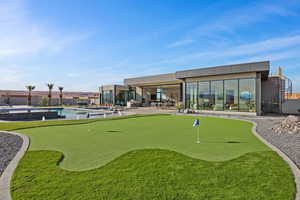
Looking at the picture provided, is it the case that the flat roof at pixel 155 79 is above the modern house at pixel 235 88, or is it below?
above

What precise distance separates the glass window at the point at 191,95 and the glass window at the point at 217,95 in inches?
76.4

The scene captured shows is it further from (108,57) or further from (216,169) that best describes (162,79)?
(216,169)

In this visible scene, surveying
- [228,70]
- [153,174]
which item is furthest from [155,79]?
[153,174]

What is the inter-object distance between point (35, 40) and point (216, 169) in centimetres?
1252

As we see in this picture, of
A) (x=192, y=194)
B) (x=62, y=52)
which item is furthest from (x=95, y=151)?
(x=62, y=52)

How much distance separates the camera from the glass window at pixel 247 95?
Result: 14.9 meters

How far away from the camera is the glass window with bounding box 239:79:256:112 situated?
14900 mm

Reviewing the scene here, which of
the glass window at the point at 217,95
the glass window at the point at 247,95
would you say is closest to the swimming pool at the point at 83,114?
the glass window at the point at 217,95

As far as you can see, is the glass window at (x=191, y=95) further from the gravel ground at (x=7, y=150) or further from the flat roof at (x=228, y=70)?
the gravel ground at (x=7, y=150)

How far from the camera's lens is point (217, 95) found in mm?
17000

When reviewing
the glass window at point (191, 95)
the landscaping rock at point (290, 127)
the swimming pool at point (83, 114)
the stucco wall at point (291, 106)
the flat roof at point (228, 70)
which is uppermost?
the flat roof at point (228, 70)

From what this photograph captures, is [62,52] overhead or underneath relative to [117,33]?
underneath

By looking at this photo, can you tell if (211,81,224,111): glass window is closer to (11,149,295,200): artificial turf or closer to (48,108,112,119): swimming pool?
(48,108,112,119): swimming pool

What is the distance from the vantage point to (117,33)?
14.1m
